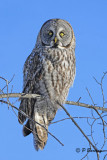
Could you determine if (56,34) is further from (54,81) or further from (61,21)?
(54,81)

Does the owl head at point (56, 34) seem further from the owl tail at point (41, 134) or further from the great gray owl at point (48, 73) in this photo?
the owl tail at point (41, 134)

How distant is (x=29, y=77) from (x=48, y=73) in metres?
0.39

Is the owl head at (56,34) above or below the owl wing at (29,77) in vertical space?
above

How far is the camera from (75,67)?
5637 mm

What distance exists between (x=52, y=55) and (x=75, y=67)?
23.5 inches

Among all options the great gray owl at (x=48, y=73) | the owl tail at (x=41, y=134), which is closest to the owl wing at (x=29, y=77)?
the great gray owl at (x=48, y=73)

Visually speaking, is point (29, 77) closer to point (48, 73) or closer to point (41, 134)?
point (48, 73)

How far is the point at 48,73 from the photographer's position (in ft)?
16.7

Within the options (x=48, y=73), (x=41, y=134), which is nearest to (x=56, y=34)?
(x=48, y=73)

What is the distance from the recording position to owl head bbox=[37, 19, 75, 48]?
5.54 meters

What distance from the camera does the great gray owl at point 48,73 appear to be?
16.9 ft

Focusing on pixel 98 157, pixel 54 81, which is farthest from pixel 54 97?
pixel 98 157

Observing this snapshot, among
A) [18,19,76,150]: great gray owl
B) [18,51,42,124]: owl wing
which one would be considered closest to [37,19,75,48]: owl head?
[18,19,76,150]: great gray owl

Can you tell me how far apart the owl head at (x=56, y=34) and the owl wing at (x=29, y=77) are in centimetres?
36
